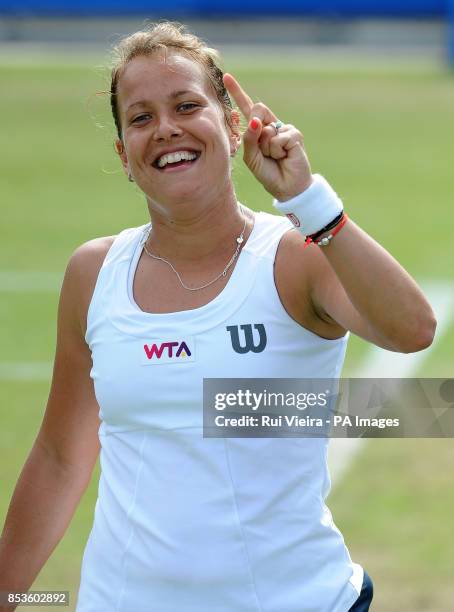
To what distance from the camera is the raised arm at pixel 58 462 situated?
11.4ft

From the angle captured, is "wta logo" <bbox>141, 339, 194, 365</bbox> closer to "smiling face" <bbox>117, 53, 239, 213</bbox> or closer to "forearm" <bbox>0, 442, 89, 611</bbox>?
"smiling face" <bbox>117, 53, 239, 213</bbox>

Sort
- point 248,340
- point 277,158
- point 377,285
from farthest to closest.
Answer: point 248,340, point 277,158, point 377,285

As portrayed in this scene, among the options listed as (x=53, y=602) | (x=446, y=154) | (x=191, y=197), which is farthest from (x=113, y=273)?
(x=446, y=154)

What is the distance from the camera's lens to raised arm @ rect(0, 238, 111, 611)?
3.46 metres

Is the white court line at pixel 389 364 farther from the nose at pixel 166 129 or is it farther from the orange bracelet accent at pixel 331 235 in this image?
the orange bracelet accent at pixel 331 235

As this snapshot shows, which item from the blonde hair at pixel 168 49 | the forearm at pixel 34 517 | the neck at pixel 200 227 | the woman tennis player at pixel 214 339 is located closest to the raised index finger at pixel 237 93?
the woman tennis player at pixel 214 339

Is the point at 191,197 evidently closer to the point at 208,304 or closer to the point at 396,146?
the point at 208,304

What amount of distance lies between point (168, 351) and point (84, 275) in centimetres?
41

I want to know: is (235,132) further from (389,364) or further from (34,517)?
(389,364)

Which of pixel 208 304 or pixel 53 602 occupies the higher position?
pixel 208 304

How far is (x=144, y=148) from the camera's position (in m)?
3.19

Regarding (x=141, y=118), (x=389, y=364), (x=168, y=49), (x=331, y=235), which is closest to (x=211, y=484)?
(x=331, y=235)

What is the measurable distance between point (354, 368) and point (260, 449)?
5.59m

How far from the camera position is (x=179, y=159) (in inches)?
124
